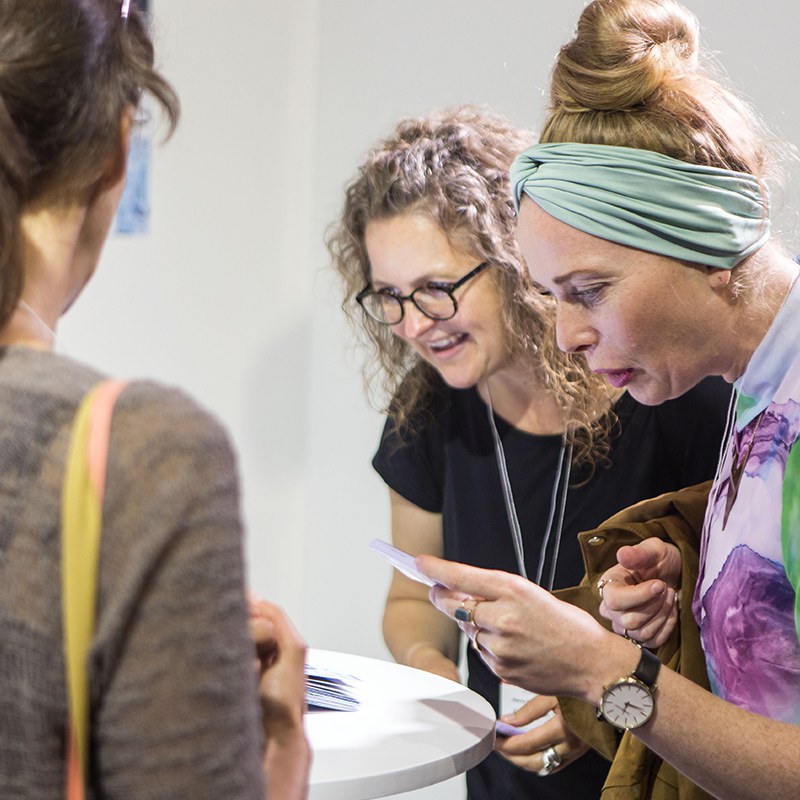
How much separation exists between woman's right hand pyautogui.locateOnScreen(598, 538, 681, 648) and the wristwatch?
0.20 metres

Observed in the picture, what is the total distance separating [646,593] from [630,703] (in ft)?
0.78

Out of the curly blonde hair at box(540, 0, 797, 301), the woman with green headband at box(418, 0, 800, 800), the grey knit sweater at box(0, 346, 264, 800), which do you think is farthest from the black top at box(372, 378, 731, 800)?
the grey knit sweater at box(0, 346, 264, 800)

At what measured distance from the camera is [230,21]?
340 centimetres

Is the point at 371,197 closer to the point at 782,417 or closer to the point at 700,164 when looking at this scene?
the point at 700,164

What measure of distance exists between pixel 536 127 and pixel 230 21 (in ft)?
3.67

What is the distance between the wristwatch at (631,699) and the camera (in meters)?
1.43

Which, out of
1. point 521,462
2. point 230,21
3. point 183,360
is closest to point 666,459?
point 521,462

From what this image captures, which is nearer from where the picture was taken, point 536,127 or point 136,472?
point 136,472

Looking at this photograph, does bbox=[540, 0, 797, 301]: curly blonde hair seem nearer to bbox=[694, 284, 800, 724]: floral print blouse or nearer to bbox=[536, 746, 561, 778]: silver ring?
bbox=[694, 284, 800, 724]: floral print blouse

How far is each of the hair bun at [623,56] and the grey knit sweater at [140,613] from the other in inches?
40.3

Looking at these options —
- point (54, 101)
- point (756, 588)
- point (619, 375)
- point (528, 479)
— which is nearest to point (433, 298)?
point (528, 479)

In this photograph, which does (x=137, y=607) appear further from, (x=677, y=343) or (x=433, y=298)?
(x=433, y=298)

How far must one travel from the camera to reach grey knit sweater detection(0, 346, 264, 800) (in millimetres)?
686

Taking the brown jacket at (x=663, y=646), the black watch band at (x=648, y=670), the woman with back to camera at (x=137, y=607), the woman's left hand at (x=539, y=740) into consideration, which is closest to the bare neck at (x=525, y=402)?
the brown jacket at (x=663, y=646)
